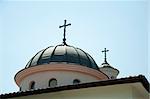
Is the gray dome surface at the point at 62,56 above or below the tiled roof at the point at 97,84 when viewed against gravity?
above

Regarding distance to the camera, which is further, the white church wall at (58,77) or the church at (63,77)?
the white church wall at (58,77)

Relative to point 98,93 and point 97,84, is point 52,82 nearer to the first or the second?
point 98,93

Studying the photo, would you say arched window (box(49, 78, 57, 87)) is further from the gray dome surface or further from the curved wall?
the gray dome surface

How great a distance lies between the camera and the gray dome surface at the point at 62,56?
19.9m

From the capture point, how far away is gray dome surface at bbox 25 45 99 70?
19.9 metres

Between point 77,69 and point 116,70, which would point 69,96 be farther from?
point 116,70

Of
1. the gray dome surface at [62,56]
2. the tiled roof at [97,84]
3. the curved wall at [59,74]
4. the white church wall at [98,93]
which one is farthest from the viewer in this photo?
the gray dome surface at [62,56]

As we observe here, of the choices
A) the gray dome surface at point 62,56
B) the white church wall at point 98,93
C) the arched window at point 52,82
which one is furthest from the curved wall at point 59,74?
the white church wall at point 98,93

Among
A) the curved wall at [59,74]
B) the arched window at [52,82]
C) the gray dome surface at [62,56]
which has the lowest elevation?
the arched window at [52,82]

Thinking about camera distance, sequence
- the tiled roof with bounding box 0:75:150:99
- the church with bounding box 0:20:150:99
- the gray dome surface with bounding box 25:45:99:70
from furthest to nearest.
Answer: the gray dome surface with bounding box 25:45:99:70 < the church with bounding box 0:20:150:99 < the tiled roof with bounding box 0:75:150:99

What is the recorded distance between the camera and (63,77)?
62.0 ft

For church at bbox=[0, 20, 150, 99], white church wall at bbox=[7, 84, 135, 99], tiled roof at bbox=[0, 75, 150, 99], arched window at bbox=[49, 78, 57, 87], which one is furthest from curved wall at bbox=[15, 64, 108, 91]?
white church wall at bbox=[7, 84, 135, 99]

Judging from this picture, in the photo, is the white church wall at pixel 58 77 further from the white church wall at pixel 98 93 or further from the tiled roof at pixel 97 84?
the white church wall at pixel 98 93

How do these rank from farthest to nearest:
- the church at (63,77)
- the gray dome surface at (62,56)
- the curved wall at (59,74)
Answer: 1. the gray dome surface at (62,56)
2. the curved wall at (59,74)
3. the church at (63,77)
